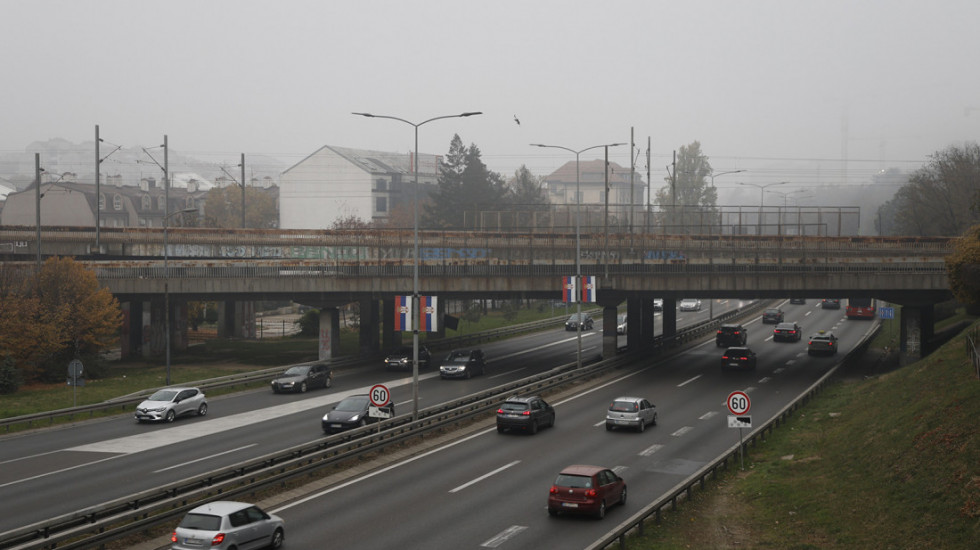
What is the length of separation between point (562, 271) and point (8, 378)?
32.8 metres

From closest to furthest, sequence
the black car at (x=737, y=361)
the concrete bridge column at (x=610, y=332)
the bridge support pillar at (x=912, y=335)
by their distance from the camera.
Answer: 1. the black car at (x=737, y=361)
2. the bridge support pillar at (x=912, y=335)
3. the concrete bridge column at (x=610, y=332)

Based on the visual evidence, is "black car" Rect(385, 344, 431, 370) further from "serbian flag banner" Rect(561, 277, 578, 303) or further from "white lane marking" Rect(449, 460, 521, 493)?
"white lane marking" Rect(449, 460, 521, 493)

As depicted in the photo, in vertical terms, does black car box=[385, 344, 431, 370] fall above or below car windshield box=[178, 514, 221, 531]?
below

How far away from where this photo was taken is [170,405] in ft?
129

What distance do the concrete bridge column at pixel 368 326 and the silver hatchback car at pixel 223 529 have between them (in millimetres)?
47832

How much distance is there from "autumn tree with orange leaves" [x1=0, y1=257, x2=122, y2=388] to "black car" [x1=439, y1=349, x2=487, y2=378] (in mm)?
20441

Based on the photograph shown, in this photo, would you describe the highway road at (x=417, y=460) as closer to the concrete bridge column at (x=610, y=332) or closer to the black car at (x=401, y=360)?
the black car at (x=401, y=360)

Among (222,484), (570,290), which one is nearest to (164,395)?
(222,484)

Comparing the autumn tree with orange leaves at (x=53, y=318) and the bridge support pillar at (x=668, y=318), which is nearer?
the autumn tree with orange leaves at (x=53, y=318)

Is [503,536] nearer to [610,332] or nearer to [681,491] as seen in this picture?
[681,491]

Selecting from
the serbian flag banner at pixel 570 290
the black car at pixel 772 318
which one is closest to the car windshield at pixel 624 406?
the serbian flag banner at pixel 570 290

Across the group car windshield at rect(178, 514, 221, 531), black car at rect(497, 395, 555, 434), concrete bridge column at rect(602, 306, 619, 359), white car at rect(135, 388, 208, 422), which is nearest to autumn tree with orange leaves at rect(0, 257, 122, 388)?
white car at rect(135, 388, 208, 422)

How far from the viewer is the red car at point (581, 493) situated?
75.7 ft

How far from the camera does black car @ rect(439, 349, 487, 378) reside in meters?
53.2
